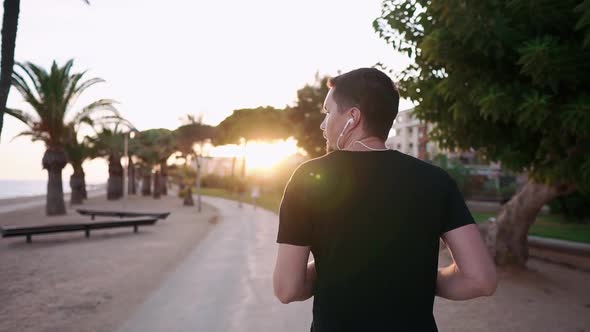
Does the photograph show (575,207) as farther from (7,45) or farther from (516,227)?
(7,45)

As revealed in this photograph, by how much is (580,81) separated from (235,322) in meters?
5.52

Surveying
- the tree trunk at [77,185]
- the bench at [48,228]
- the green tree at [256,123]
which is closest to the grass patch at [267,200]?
the green tree at [256,123]

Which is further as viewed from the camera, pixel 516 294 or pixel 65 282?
pixel 65 282

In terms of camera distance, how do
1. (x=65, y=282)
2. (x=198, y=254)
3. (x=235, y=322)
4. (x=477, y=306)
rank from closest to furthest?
(x=235, y=322) < (x=477, y=306) < (x=65, y=282) < (x=198, y=254)

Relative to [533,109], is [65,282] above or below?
below

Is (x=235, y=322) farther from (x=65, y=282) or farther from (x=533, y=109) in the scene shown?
(x=533, y=109)

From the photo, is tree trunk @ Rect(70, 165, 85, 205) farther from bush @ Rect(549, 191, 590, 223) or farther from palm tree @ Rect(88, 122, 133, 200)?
bush @ Rect(549, 191, 590, 223)

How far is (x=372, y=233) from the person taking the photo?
1.25 m

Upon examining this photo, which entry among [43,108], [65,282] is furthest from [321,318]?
[43,108]

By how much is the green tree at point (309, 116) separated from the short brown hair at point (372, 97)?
35506mm

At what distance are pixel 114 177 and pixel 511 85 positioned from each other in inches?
1502

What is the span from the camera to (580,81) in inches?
212

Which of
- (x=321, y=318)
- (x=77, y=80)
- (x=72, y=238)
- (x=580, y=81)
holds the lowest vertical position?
(x=72, y=238)

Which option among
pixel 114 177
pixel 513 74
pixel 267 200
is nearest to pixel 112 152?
pixel 114 177
